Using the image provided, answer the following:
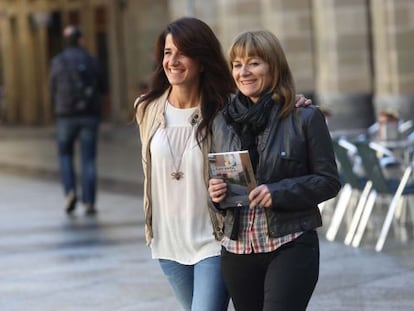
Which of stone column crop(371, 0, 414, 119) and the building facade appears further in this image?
the building facade

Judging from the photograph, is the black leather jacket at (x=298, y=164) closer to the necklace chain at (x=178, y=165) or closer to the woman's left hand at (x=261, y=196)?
the woman's left hand at (x=261, y=196)

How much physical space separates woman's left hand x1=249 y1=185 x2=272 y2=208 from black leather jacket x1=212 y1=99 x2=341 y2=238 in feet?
0.21

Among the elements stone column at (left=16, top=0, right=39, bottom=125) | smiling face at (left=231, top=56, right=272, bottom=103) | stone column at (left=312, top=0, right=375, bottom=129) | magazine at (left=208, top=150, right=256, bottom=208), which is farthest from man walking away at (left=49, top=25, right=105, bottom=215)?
stone column at (left=16, top=0, right=39, bottom=125)

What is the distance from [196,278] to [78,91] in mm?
9334

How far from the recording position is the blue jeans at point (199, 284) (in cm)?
575

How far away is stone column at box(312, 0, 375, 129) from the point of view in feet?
70.4

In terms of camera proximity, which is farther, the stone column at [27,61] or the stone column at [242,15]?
the stone column at [27,61]

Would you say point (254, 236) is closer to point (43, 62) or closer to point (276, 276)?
point (276, 276)

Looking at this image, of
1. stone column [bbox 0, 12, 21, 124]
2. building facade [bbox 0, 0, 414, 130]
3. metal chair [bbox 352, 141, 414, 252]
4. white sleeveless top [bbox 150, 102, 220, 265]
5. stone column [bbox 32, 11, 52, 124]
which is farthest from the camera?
stone column [bbox 0, 12, 21, 124]

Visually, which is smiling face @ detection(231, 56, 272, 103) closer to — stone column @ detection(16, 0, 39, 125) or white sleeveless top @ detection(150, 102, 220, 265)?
white sleeveless top @ detection(150, 102, 220, 265)

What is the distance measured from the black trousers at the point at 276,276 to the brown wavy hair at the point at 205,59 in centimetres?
68

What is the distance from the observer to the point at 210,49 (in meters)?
5.88

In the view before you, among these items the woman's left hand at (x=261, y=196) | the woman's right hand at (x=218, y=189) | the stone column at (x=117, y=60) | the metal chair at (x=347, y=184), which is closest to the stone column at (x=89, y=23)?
the stone column at (x=117, y=60)

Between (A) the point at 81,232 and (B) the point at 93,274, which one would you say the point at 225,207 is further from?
(A) the point at 81,232
